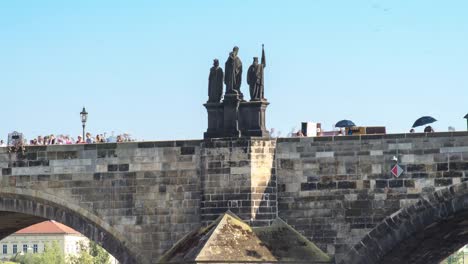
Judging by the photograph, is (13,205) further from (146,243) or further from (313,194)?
(313,194)

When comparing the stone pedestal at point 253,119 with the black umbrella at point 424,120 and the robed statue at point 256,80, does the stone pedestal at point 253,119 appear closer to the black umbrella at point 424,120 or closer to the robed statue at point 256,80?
the robed statue at point 256,80

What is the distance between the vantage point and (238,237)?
5581 cm

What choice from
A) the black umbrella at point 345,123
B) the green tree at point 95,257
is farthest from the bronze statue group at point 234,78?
the green tree at point 95,257

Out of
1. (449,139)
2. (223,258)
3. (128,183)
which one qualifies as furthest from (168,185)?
(449,139)

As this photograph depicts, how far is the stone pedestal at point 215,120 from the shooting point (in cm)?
5772

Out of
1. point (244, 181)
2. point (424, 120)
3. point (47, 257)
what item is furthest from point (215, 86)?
point (47, 257)

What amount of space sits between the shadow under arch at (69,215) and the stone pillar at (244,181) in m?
4.13

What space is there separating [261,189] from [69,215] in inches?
350

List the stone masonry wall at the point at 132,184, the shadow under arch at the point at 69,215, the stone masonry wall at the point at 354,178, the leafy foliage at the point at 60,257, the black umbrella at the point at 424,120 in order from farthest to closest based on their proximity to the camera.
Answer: the leafy foliage at the point at 60,257
the shadow under arch at the point at 69,215
the stone masonry wall at the point at 132,184
the black umbrella at the point at 424,120
the stone masonry wall at the point at 354,178

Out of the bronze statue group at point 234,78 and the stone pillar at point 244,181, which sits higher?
the bronze statue group at point 234,78

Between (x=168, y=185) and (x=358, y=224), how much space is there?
8.16 metres

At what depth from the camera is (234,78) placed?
57781 millimetres

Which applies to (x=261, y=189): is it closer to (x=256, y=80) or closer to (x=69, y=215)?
(x=256, y=80)

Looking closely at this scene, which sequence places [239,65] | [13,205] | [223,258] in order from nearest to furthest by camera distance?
[223,258]
[239,65]
[13,205]
